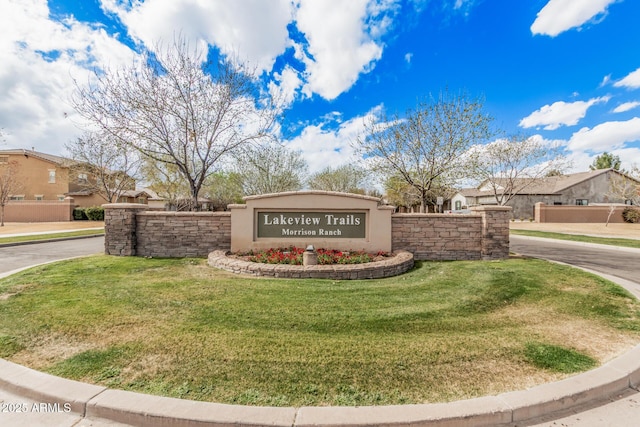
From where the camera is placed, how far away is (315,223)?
28.8 ft

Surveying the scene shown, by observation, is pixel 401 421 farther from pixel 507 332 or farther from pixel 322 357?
pixel 507 332

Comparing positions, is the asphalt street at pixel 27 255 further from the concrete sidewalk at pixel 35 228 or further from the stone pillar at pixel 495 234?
the stone pillar at pixel 495 234

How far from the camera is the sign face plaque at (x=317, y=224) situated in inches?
346

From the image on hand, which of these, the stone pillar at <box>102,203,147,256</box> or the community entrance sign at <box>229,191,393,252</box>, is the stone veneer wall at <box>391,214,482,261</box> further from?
the stone pillar at <box>102,203,147,256</box>

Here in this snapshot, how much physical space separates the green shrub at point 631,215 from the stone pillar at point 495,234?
32.4 metres

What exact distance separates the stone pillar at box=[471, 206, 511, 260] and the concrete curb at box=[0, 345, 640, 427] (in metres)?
6.62

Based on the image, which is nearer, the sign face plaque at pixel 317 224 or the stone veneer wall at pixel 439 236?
the sign face plaque at pixel 317 224

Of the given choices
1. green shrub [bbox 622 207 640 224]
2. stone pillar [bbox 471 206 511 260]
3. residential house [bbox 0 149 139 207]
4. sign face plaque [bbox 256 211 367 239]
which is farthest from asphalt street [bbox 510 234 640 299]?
residential house [bbox 0 149 139 207]

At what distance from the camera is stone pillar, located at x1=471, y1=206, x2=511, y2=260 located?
9008mm

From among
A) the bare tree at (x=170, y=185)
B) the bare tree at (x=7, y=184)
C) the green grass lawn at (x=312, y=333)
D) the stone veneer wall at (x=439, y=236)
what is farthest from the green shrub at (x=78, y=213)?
the stone veneer wall at (x=439, y=236)

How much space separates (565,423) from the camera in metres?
2.49

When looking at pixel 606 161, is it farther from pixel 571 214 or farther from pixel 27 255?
pixel 27 255

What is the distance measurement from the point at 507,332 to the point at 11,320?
711cm

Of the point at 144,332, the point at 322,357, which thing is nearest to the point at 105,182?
the point at 144,332
